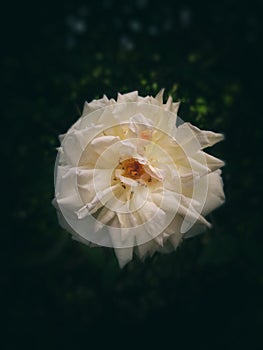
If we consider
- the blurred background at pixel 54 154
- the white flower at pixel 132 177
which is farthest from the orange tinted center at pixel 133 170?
the blurred background at pixel 54 154

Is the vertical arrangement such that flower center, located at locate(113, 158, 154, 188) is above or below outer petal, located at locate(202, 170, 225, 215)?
above

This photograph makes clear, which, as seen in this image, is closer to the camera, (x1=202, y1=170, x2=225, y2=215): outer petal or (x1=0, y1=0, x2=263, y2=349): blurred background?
(x1=202, y1=170, x2=225, y2=215): outer petal

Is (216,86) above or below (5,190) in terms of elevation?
above

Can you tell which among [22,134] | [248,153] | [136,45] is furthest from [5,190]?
[248,153]

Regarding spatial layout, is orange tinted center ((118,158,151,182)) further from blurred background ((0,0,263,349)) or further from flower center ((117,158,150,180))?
blurred background ((0,0,263,349))

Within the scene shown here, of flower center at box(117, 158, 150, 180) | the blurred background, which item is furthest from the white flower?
the blurred background

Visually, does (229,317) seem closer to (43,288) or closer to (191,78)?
(43,288)

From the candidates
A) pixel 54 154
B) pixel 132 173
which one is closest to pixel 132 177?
pixel 132 173
